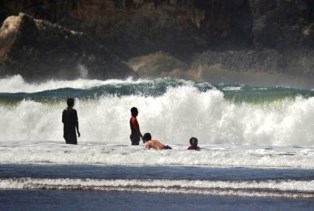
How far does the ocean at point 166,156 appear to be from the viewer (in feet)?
38.4

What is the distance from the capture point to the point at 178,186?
41.1 feet

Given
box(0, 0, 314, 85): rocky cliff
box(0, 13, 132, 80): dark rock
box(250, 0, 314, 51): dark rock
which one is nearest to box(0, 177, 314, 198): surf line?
box(0, 13, 132, 80): dark rock

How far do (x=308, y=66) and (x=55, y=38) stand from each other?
21043 millimetres

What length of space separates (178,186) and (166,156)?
363cm

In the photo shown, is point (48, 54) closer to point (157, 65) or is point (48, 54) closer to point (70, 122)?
point (157, 65)

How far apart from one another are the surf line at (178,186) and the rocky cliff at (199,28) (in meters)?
51.8

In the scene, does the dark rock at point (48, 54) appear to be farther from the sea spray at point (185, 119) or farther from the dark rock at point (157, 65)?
the sea spray at point (185, 119)

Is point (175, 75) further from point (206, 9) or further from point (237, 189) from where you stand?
point (237, 189)

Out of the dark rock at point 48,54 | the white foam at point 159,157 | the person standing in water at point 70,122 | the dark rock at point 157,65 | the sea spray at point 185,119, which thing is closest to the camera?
the white foam at point 159,157

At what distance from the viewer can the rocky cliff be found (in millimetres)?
66312

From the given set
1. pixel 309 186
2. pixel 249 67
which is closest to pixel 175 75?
pixel 249 67

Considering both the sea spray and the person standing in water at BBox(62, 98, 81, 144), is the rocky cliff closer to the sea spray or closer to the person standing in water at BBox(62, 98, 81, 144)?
the sea spray

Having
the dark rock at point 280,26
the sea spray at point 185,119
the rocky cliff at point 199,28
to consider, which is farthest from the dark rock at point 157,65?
the sea spray at point 185,119

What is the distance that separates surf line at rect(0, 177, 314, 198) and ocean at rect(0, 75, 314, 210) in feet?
0.04
